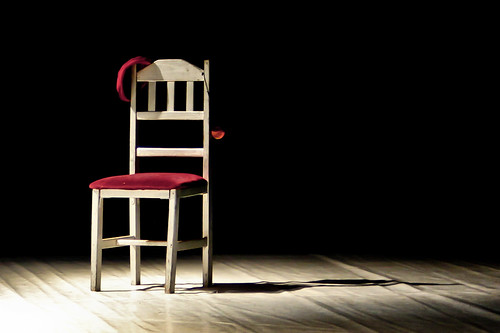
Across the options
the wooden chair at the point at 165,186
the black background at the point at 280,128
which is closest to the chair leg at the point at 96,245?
the wooden chair at the point at 165,186

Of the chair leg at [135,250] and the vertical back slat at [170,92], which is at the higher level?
the vertical back slat at [170,92]

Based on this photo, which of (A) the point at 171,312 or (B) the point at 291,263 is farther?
(B) the point at 291,263

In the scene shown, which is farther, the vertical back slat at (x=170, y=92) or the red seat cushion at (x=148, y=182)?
the vertical back slat at (x=170, y=92)

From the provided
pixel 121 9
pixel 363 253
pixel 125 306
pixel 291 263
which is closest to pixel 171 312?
pixel 125 306

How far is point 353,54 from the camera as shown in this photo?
6988 millimetres

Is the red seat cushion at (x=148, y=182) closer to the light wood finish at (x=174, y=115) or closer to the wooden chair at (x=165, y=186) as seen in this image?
the wooden chair at (x=165, y=186)

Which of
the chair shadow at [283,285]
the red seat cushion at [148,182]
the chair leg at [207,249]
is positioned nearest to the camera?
the red seat cushion at [148,182]

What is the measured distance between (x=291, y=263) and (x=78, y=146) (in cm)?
264

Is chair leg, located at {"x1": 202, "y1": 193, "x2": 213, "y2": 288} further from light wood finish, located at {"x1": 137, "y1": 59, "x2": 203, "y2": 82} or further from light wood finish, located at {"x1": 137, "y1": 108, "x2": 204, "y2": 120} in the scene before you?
light wood finish, located at {"x1": 137, "y1": 59, "x2": 203, "y2": 82}

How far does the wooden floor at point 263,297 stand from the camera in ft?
10.9

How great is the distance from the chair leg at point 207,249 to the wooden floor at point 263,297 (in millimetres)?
82

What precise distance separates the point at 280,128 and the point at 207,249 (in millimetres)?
2967

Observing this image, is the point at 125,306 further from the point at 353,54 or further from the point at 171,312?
the point at 353,54

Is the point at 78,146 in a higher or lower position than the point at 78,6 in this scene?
lower
